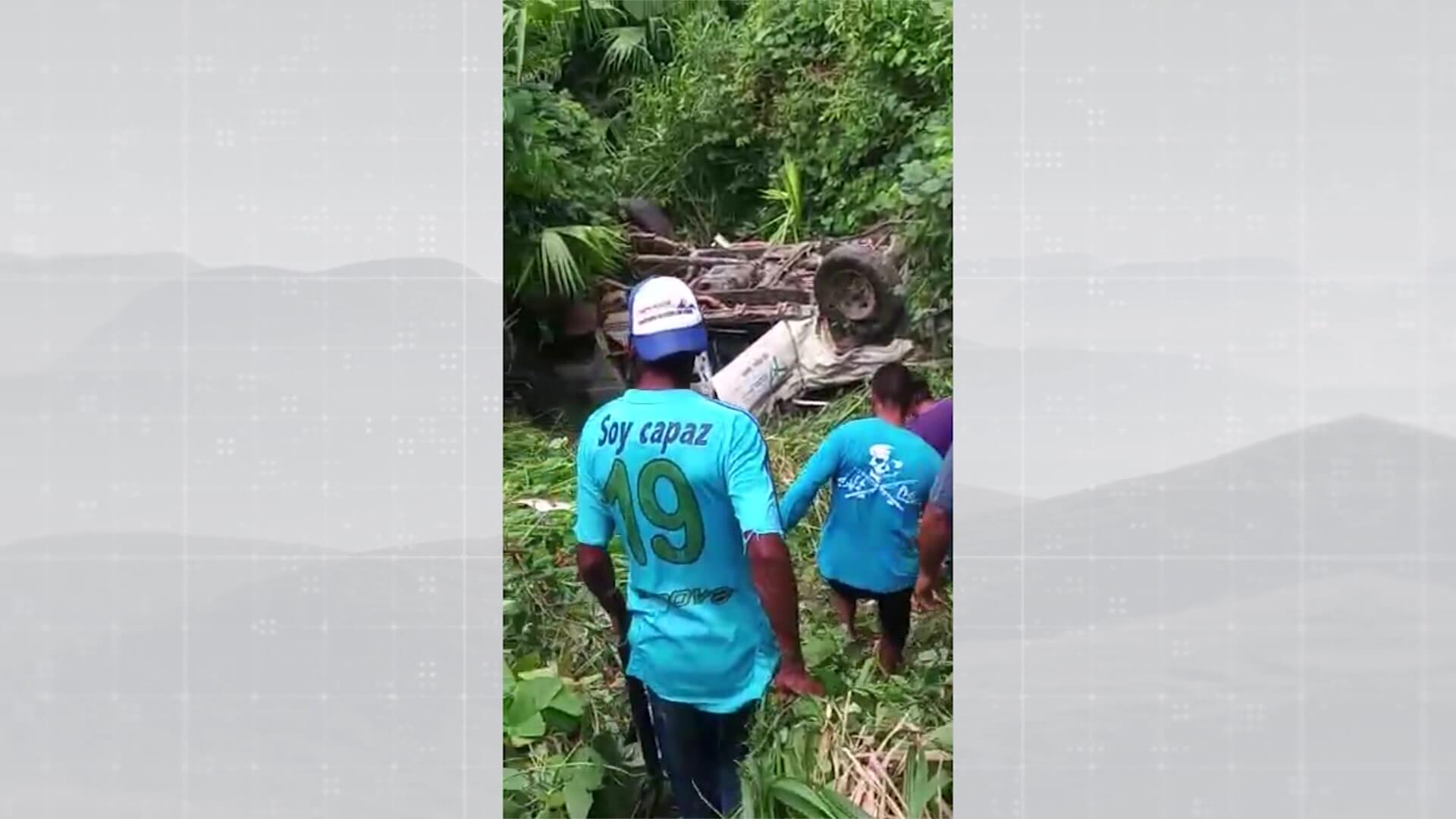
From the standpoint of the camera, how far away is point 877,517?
5.67 meters

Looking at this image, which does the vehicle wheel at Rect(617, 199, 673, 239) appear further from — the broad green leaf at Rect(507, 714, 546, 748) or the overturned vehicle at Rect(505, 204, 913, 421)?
the broad green leaf at Rect(507, 714, 546, 748)

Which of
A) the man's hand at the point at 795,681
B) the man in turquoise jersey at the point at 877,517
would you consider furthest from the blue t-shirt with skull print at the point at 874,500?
the man's hand at the point at 795,681

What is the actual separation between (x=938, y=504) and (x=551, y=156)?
5.57ft

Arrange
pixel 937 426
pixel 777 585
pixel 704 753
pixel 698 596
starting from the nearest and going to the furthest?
pixel 777 585, pixel 698 596, pixel 704 753, pixel 937 426

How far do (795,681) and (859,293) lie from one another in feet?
4.33

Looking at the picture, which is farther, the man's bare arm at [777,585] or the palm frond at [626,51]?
the palm frond at [626,51]

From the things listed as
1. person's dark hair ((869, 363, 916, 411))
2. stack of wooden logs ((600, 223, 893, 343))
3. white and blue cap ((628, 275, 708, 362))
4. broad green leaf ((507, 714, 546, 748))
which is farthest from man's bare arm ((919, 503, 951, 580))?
broad green leaf ((507, 714, 546, 748))

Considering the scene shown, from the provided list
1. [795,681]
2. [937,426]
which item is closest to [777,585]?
[795,681]

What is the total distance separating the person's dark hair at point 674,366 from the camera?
5.36m

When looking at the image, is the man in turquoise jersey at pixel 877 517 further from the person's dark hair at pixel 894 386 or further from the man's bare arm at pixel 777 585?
the man's bare arm at pixel 777 585

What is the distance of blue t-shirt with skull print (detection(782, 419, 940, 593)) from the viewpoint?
222 inches

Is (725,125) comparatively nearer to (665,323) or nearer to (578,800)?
(665,323)

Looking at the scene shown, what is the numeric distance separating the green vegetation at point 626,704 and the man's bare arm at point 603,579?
0.05 metres
